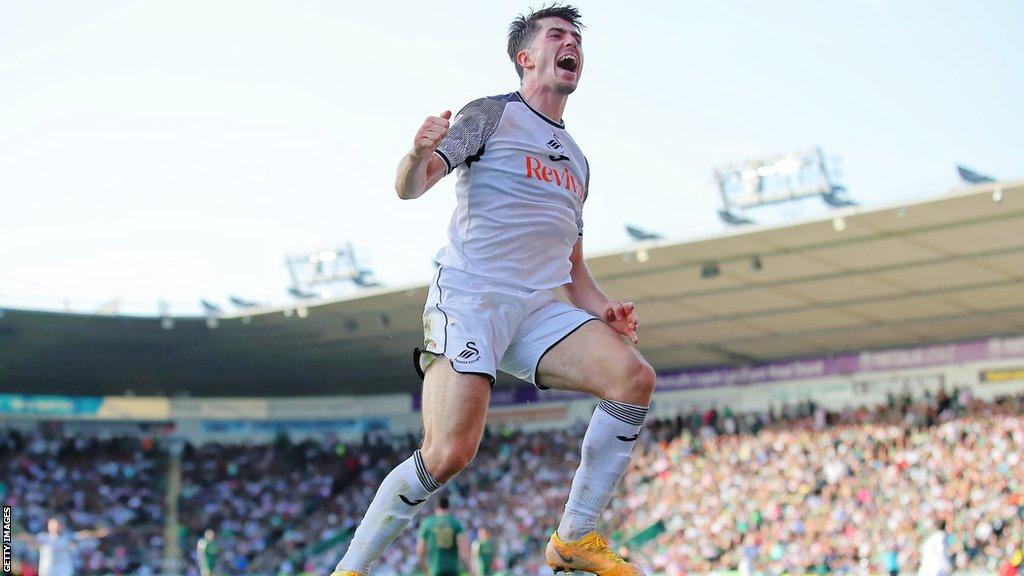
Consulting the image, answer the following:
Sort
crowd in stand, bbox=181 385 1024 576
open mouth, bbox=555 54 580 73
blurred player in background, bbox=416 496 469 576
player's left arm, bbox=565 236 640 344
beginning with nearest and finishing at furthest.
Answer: open mouth, bbox=555 54 580 73, player's left arm, bbox=565 236 640 344, blurred player in background, bbox=416 496 469 576, crowd in stand, bbox=181 385 1024 576

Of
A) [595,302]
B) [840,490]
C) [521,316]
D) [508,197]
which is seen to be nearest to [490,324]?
[521,316]

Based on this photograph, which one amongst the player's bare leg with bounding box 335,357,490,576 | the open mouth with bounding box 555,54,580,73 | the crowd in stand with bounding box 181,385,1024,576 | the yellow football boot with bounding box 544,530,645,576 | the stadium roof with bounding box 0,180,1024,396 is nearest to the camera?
the player's bare leg with bounding box 335,357,490,576

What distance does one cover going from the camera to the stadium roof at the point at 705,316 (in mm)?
22766

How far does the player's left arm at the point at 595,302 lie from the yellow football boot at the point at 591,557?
0.88 metres

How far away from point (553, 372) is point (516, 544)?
2696 cm

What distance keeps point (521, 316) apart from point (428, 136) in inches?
36.2

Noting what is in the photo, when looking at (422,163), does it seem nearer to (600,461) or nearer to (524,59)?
(524,59)

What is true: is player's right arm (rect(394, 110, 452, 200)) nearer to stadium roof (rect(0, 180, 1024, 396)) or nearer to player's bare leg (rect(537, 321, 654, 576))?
player's bare leg (rect(537, 321, 654, 576))

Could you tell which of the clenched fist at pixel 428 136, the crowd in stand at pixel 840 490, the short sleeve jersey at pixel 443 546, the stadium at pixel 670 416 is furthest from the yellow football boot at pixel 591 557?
the crowd in stand at pixel 840 490

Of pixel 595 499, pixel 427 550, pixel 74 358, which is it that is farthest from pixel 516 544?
pixel 595 499

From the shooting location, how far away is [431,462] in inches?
186

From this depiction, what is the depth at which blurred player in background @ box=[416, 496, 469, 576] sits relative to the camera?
12141 millimetres

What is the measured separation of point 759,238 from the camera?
2341cm

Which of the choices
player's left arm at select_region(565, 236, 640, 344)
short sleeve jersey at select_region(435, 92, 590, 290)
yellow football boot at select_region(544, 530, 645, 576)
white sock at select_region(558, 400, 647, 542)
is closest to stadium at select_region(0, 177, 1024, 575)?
Result: player's left arm at select_region(565, 236, 640, 344)
